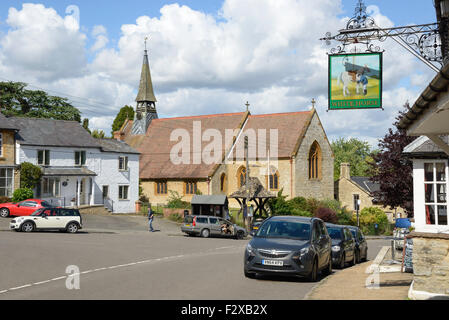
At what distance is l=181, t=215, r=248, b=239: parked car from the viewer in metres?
32.8

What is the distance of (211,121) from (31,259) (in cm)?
4429

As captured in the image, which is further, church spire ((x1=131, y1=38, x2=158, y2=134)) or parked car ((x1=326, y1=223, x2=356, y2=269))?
church spire ((x1=131, y1=38, x2=158, y2=134))

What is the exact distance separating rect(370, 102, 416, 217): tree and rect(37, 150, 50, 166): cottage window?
26589 millimetres

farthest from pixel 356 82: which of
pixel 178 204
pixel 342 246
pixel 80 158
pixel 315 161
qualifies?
pixel 315 161

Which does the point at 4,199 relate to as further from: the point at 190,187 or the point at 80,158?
the point at 190,187

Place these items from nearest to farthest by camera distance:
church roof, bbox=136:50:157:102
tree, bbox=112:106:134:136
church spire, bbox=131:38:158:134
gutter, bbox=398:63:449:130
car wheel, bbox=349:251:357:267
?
gutter, bbox=398:63:449:130, car wheel, bbox=349:251:357:267, church spire, bbox=131:38:158:134, church roof, bbox=136:50:157:102, tree, bbox=112:106:134:136

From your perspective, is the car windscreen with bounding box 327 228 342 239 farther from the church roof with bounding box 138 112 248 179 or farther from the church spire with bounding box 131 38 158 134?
the church spire with bounding box 131 38 158 134

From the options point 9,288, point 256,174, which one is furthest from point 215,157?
point 9,288

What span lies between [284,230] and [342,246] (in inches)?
189

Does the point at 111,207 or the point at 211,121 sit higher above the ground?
the point at 211,121

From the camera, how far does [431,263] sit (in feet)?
31.5

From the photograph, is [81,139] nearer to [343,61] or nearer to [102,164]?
[102,164]

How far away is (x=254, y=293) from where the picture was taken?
11.2 m

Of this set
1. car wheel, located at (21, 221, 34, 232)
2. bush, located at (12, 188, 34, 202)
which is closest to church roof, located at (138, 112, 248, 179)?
bush, located at (12, 188, 34, 202)
